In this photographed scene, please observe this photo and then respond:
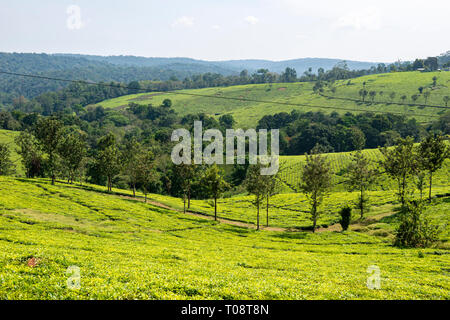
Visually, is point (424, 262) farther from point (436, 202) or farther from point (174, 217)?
point (174, 217)

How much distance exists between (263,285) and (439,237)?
40.2m

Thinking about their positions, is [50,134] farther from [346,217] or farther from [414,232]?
[414,232]

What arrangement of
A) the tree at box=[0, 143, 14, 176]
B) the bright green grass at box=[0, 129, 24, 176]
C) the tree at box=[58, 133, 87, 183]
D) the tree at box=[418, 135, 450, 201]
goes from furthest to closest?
the bright green grass at box=[0, 129, 24, 176] → the tree at box=[0, 143, 14, 176] → the tree at box=[58, 133, 87, 183] → the tree at box=[418, 135, 450, 201]

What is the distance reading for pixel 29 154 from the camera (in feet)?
321

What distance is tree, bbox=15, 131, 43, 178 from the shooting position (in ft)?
318

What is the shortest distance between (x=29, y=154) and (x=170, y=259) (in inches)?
3610

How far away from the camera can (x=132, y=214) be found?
206 ft

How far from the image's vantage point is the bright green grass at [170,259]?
16.0 metres

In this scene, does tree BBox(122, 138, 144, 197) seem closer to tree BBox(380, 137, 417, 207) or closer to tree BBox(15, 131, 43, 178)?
tree BBox(15, 131, 43, 178)

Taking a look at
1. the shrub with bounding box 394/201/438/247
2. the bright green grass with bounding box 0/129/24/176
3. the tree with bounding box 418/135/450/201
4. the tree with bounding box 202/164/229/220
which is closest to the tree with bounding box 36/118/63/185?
the tree with bounding box 202/164/229/220

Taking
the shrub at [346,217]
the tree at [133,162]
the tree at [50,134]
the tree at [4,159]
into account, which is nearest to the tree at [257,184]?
the shrub at [346,217]

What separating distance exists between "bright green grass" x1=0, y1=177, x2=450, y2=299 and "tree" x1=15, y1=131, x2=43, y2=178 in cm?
3038

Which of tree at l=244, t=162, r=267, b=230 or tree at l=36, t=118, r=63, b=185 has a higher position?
tree at l=36, t=118, r=63, b=185

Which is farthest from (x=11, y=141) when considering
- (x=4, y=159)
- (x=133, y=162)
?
(x=133, y=162)
